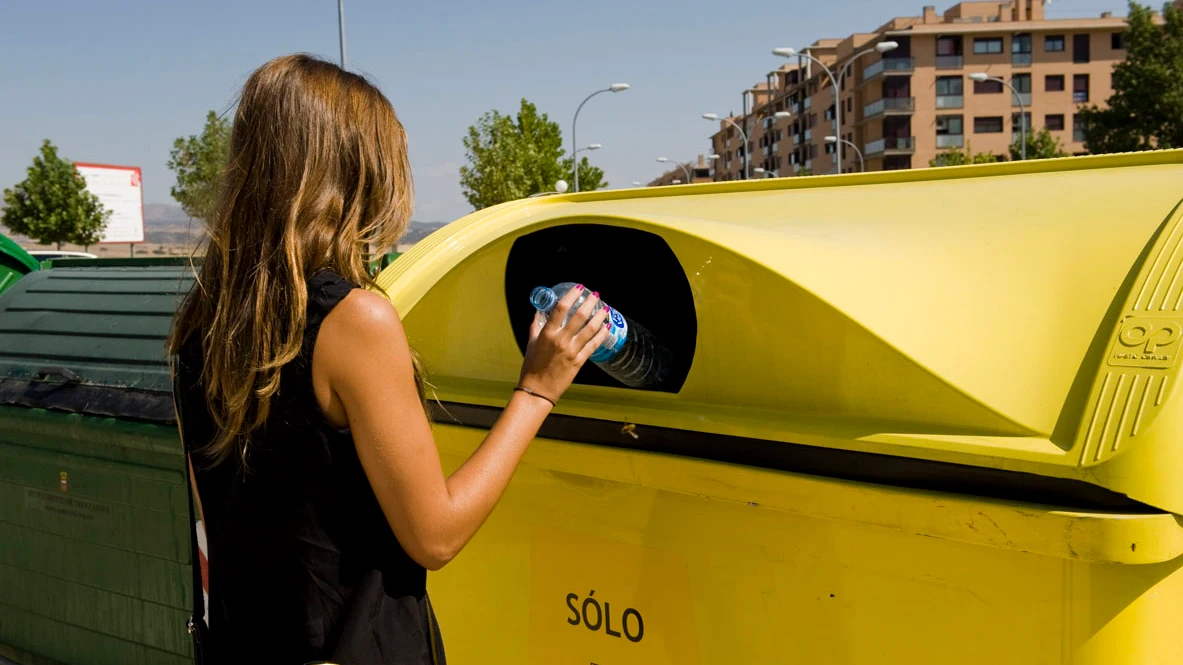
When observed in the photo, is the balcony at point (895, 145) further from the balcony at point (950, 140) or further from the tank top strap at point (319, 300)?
the tank top strap at point (319, 300)

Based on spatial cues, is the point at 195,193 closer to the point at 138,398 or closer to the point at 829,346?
the point at 829,346

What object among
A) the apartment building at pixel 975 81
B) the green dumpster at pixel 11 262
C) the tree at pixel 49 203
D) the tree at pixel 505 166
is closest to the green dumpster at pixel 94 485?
the green dumpster at pixel 11 262

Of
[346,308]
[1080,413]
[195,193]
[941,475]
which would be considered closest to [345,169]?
[346,308]

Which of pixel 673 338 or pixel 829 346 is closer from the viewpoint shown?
pixel 829 346

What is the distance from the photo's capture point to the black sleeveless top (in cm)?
132

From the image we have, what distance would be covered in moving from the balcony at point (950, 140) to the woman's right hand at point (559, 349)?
63.0 meters

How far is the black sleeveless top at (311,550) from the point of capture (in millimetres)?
1316

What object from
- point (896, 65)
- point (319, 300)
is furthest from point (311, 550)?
point (896, 65)

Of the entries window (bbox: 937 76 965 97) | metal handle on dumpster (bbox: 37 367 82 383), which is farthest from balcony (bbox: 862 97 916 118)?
metal handle on dumpster (bbox: 37 367 82 383)

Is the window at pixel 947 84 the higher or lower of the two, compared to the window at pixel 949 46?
lower

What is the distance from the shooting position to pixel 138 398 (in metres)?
2.99

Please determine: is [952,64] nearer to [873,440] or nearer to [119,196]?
[119,196]

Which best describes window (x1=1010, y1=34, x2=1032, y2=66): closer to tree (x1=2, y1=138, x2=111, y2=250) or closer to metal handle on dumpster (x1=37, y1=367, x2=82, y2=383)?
tree (x1=2, y1=138, x2=111, y2=250)

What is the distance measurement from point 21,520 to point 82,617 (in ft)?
1.43
